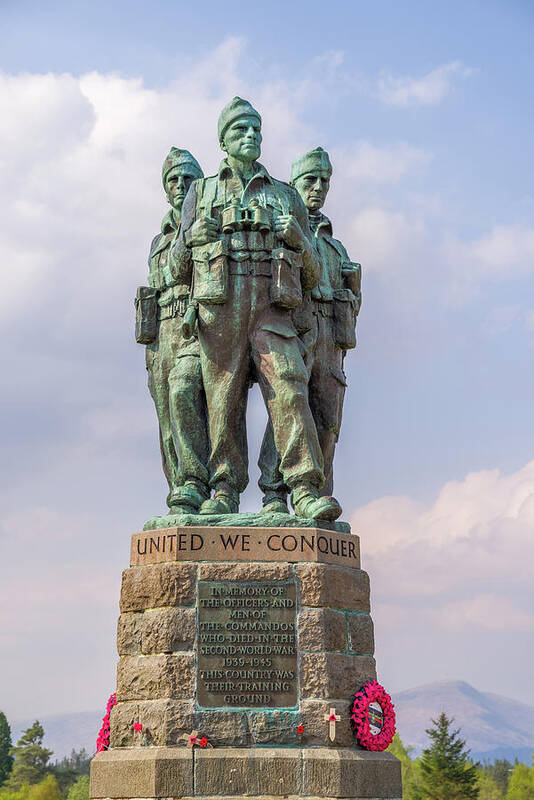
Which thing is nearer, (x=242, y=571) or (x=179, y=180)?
(x=242, y=571)

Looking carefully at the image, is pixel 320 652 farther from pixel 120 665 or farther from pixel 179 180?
pixel 179 180

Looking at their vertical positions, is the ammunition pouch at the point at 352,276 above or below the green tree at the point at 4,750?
below

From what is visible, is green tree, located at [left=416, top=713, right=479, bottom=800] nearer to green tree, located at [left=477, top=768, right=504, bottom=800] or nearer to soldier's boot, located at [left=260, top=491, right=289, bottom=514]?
green tree, located at [left=477, top=768, right=504, bottom=800]

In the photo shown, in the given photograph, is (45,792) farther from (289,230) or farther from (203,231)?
(289,230)

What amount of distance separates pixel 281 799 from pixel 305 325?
14.5 ft

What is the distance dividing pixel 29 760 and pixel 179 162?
63.3 m

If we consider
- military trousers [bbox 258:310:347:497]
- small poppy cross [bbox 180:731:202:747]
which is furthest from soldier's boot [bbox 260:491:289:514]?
small poppy cross [bbox 180:731:202:747]

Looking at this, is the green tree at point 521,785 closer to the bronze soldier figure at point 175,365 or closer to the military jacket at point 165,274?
the bronze soldier figure at point 175,365

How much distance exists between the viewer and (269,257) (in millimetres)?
10789

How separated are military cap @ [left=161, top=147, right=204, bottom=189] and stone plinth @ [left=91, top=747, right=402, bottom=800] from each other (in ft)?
20.0

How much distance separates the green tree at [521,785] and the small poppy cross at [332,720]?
6225cm

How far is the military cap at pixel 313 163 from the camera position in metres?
12.5

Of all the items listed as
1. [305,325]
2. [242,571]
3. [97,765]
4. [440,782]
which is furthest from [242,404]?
[440,782]

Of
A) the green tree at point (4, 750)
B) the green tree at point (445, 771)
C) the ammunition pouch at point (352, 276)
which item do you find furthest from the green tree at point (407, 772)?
the ammunition pouch at point (352, 276)
